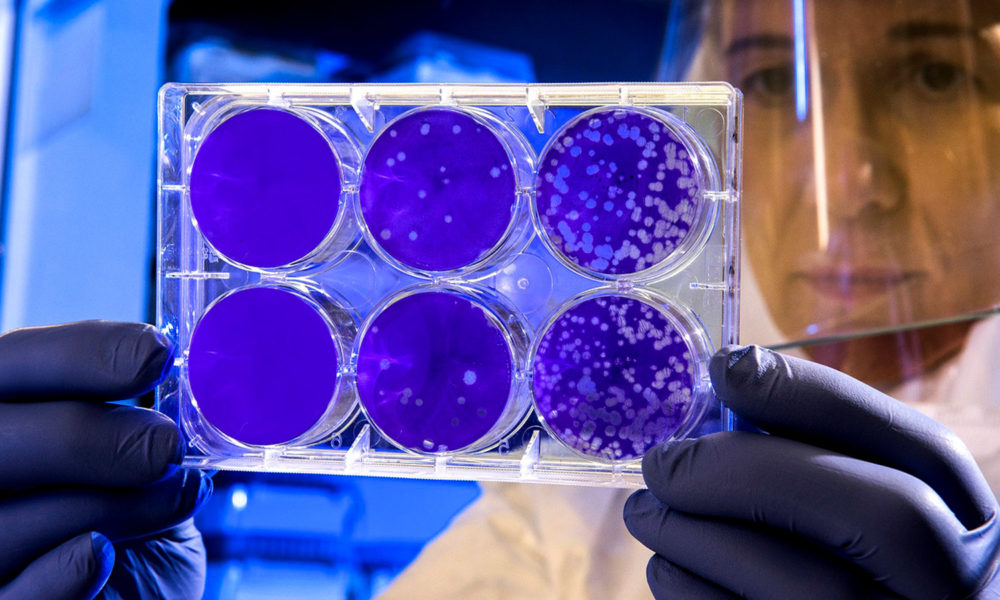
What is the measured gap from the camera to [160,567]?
1225 millimetres

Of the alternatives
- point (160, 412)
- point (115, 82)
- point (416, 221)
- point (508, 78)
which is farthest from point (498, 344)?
point (115, 82)

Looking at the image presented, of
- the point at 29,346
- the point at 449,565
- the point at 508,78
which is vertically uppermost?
the point at 508,78

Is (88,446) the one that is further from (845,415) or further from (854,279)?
(854,279)

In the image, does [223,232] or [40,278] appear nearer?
[223,232]

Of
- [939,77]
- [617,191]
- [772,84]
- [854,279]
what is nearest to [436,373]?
[617,191]

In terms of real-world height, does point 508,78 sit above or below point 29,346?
above

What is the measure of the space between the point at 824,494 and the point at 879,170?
0.93 metres

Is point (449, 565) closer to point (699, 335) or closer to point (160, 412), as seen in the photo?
point (160, 412)

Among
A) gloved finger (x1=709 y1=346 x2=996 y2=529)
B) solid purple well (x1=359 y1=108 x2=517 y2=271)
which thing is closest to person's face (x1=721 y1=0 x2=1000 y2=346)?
gloved finger (x1=709 y1=346 x2=996 y2=529)

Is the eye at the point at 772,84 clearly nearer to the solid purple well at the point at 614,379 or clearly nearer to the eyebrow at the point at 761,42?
the eyebrow at the point at 761,42

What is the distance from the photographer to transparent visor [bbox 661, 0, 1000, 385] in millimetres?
1396

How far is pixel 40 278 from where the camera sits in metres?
2.17

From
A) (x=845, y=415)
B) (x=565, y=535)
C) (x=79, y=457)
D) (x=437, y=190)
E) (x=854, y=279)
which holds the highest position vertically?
(x=437, y=190)

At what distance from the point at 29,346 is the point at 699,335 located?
1048mm
